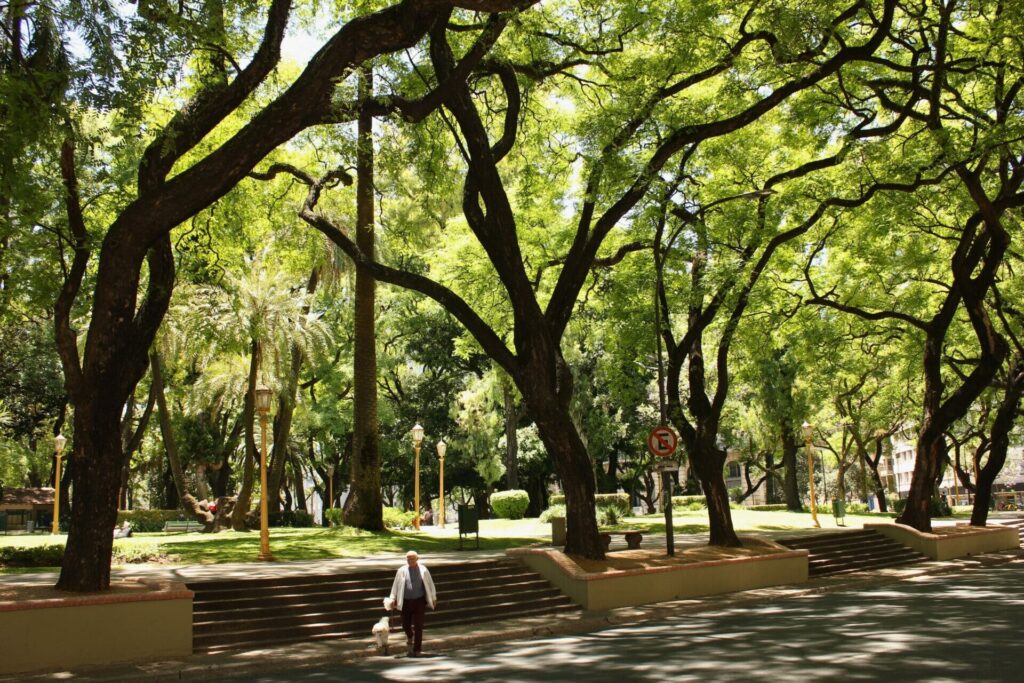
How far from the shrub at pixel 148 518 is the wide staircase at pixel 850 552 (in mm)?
27126

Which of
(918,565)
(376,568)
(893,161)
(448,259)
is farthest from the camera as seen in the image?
(448,259)

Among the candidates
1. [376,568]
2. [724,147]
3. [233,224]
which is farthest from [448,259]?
[376,568]

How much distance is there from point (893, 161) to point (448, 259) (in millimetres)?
12347

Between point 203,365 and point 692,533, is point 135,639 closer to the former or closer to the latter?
point 692,533

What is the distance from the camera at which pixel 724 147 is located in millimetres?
21812

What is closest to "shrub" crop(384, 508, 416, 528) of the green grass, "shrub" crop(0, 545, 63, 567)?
the green grass

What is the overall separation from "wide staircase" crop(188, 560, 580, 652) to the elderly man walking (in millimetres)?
1488

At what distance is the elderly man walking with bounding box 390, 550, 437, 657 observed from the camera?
41.9ft

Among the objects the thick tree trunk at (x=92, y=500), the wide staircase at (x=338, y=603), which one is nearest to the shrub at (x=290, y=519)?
the wide staircase at (x=338, y=603)

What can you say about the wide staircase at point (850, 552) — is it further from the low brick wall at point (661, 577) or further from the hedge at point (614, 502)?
the hedge at point (614, 502)

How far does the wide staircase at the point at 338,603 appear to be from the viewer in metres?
13.8

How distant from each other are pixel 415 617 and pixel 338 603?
2.90 m

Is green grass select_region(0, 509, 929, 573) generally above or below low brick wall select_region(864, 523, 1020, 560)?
above

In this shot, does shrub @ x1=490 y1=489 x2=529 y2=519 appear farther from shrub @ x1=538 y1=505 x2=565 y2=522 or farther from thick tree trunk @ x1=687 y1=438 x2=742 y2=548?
thick tree trunk @ x1=687 y1=438 x2=742 y2=548
